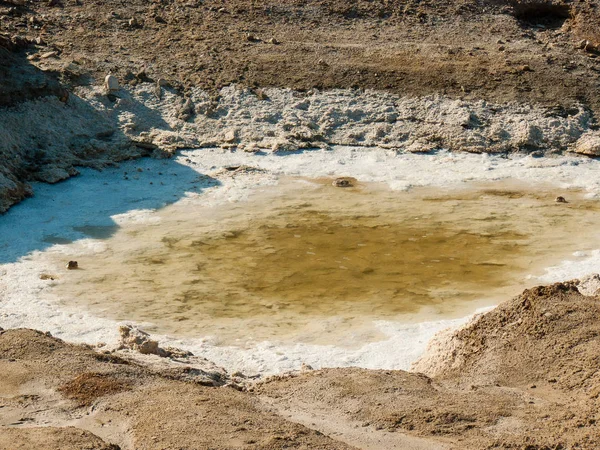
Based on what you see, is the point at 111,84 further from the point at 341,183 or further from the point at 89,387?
the point at 89,387

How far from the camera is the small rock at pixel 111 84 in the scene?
15.4 m

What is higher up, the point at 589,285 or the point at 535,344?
the point at 535,344

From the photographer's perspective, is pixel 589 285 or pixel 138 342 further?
pixel 589 285

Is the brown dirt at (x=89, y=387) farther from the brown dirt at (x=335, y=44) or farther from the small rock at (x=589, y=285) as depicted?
the brown dirt at (x=335, y=44)

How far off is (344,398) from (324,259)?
4480 mm

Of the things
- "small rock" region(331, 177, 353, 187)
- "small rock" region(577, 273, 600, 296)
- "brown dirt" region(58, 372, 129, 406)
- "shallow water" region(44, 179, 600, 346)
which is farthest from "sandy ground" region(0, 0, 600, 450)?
"shallow water" region(44, 179, 600, 346)

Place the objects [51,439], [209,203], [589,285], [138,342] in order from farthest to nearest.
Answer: [209,203], [589,285], [138,342], [51,439]

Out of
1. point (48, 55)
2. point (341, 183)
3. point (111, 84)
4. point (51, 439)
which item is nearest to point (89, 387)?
point (51, 439)

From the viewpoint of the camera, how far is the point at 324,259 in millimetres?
11047

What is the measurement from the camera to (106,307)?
9758 mm

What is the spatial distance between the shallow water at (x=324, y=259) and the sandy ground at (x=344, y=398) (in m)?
1.73

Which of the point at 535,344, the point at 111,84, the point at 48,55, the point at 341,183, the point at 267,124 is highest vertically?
the point at 48,55

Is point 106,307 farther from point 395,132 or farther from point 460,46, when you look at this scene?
point 460,46

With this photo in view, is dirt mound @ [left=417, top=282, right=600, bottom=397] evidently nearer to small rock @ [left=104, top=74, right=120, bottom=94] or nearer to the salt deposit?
the salt deposit
